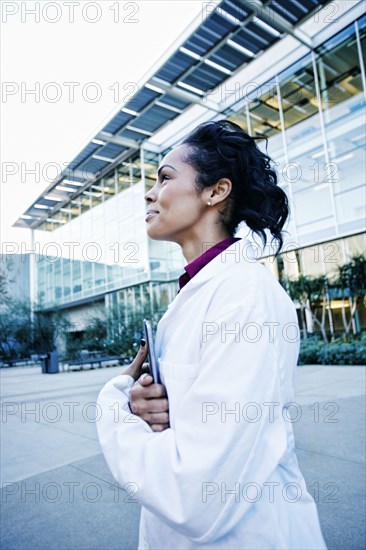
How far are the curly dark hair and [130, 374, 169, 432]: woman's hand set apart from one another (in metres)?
0.61

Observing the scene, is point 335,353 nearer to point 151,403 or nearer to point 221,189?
point 221,189

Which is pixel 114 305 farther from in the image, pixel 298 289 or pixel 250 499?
pixel 250 499

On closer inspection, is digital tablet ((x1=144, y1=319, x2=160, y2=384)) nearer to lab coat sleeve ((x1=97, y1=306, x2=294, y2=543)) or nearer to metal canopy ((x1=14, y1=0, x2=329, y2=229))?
lab coat sleeve ((x1=97, y1=306, x2=294, y2=543))

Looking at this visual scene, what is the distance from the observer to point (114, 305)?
24516mm

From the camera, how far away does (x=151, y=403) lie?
3.13 feet

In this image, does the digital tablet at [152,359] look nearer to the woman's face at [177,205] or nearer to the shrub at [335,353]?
the woman's face at [177,205]

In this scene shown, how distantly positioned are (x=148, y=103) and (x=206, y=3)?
5.58 meters

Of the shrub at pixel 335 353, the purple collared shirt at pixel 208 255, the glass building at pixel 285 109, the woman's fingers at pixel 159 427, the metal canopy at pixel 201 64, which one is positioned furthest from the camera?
the glass building at pixel 285 109

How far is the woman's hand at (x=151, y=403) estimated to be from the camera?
93 centimetres

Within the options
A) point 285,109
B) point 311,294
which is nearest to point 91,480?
point 311,294

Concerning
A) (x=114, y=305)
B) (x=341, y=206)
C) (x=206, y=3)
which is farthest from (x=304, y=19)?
(x=114, y=305)

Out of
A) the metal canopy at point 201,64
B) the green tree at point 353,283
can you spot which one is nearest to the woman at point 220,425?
the green tree at point 353,283

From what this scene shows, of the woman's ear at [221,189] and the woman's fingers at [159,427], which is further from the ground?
the woman's ear at [221,189]

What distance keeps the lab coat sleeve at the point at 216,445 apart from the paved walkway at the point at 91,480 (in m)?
1.96
